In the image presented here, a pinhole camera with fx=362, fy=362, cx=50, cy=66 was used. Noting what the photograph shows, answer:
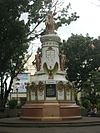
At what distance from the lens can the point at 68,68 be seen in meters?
46.5

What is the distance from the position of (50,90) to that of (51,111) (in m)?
1.70

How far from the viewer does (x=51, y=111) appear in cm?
2191

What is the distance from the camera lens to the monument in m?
22.0

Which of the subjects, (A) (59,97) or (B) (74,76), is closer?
(A) (59,97)

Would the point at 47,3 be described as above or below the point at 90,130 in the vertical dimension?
above

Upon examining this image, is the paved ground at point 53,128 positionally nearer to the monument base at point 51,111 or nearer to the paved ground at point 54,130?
the paved ground at point 54,130

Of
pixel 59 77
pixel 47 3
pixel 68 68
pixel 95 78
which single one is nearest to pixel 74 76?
pixel 68 68

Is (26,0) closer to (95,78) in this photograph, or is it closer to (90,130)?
(90,130)

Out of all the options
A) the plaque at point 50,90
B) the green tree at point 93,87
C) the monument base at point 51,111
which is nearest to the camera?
the monument base at point 51,111

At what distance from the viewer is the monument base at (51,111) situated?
21.8 metres

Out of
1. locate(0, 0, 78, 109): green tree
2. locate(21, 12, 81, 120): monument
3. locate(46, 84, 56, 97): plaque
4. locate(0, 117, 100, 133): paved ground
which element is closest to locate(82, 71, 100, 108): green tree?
locate(0, 0, 78, 109): green tree

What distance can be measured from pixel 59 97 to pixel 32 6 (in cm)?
720

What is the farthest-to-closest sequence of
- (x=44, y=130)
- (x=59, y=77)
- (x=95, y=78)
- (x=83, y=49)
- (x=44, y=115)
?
1. (x=83, y=49)
2. (x=95, y=78)
3. (x=59, y=77)
4. (x=44, y=115)
5. (x=44, y=130)

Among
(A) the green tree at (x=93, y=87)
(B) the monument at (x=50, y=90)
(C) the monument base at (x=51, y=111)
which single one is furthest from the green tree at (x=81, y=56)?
(C) the monument base at (x=51, y=111)
